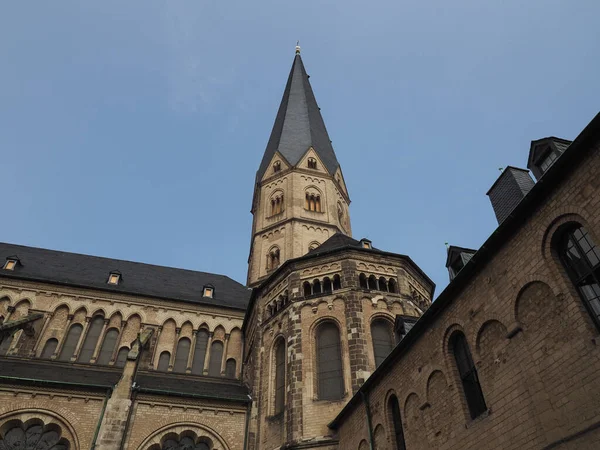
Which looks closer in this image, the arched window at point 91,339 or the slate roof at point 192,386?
the slate roof at point 192,386

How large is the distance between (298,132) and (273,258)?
1485 centimetres

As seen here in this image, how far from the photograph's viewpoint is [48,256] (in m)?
30.5

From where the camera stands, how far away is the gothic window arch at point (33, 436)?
55.8 ft

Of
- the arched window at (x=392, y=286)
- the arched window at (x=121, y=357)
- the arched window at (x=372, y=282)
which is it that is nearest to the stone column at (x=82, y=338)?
the arched window at (x=121, y=357)

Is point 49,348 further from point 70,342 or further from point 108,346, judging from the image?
point 108,346

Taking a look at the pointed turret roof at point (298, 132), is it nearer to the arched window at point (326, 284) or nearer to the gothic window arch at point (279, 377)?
the arched window at point (326, 284)

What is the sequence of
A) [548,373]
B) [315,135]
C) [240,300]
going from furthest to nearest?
[315,135], [240,300], [548,373]

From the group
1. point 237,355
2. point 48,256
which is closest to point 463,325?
point 237,355

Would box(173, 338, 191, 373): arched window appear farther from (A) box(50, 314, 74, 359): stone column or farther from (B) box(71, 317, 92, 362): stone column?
(A) box(50, 314, 74, 359): stone column

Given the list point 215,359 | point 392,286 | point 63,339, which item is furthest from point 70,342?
point 392,286

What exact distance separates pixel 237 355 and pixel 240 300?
177 inches

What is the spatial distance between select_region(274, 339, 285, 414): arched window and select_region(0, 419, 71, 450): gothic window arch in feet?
27.1

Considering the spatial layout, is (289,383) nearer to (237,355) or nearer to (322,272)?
(322,272)

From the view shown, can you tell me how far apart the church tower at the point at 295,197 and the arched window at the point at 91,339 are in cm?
1000
